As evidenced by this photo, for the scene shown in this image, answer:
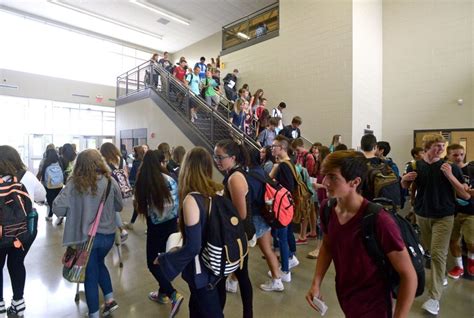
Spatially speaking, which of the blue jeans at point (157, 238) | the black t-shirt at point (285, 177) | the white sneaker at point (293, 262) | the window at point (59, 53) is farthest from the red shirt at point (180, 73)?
the window at point (59, 53)

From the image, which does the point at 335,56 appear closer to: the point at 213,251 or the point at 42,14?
the point at 213,251

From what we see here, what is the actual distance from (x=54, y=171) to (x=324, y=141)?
22.2ft

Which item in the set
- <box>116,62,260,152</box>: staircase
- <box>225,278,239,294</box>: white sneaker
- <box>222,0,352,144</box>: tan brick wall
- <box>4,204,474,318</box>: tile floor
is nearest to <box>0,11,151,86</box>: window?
<box>116,62,260,152</box>: staircase

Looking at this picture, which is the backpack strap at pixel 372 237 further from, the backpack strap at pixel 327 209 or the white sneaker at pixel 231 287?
the white sneaker at pixel 231 287

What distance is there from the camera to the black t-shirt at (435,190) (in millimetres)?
2713

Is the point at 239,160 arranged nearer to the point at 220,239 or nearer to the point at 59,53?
the point at 220,239

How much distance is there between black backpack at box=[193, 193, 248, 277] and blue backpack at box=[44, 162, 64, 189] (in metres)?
5.13

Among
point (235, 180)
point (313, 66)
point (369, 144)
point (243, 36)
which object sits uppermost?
point (243, 36)

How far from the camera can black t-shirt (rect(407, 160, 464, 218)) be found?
2.71 m

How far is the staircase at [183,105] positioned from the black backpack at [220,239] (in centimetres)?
421

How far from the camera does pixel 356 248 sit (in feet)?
4.17

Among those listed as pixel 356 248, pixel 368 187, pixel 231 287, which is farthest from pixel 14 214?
pixel 368 187

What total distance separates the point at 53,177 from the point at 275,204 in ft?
16.0

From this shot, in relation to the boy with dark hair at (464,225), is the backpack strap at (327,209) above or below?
above
